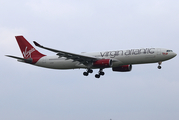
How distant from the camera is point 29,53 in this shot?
60.6 metres

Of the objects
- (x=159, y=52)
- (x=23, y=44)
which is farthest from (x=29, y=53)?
(x=159, y=52)

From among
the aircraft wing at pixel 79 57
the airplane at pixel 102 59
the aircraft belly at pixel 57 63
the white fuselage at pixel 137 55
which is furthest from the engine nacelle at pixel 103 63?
the aircraft belly at pixel 57 63

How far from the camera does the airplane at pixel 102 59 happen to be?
50125 millimetres

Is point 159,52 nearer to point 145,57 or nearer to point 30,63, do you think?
point 145,57

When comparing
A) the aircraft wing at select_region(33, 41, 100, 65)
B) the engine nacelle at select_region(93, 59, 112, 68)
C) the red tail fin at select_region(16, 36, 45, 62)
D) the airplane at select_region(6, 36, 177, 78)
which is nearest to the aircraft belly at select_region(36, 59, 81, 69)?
the airplane at select_region(6, 36, 177, 78)

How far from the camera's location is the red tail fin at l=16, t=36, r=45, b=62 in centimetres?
5973

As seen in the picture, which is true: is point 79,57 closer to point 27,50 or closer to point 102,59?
point 102,59

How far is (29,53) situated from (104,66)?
16.9 metres

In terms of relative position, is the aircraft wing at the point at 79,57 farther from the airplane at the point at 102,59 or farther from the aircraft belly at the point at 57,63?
the aircraft belly at the point at 57,63

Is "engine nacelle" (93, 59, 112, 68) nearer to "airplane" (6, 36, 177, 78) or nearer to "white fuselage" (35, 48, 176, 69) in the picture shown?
"airplane" (6, 36, 177, 78)

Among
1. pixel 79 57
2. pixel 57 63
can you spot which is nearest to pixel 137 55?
pixel 79 57

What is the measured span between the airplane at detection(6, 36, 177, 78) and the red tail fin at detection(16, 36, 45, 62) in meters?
Result: 0.65

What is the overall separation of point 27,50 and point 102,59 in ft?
55.1

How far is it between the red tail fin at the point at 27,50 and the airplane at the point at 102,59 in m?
0.65
